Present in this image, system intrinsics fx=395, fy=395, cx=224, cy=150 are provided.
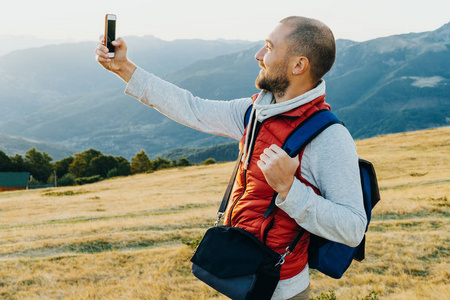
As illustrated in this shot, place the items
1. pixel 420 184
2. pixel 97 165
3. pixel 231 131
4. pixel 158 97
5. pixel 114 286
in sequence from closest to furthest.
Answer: pixel 158 97 → pixel 231 131 → pixel 114 286 → pixel 420 184 → pixel 97 165

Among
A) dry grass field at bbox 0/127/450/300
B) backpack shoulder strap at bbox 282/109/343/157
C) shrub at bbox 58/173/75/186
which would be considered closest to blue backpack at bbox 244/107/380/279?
backpack shoulder strap at bbox 282/109/343/157

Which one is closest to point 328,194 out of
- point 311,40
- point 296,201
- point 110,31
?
point 296,201

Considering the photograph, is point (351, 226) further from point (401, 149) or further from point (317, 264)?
point (401, 149)

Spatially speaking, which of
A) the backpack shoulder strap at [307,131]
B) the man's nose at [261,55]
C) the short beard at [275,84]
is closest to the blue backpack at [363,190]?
the backpack shoulder strap at [307,131]

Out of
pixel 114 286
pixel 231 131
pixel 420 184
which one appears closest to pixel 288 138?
pixel 231 131

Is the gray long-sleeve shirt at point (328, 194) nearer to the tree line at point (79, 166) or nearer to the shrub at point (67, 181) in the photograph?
the tree line at point (79, 166)

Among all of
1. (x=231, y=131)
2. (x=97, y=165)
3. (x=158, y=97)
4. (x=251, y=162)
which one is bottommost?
(x=97, y=165)

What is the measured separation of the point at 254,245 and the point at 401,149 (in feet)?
150

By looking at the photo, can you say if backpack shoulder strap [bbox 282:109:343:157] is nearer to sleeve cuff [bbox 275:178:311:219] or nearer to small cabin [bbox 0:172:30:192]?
sleeve cuff [bbox 275:178:311:219]

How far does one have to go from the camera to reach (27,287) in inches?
347

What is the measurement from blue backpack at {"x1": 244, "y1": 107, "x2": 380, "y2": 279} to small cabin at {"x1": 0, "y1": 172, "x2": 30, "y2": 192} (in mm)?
80085

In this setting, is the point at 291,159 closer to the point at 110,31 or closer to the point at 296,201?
the point at 296,201

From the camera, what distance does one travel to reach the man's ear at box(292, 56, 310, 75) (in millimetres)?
2666

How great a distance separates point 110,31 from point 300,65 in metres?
1.52
